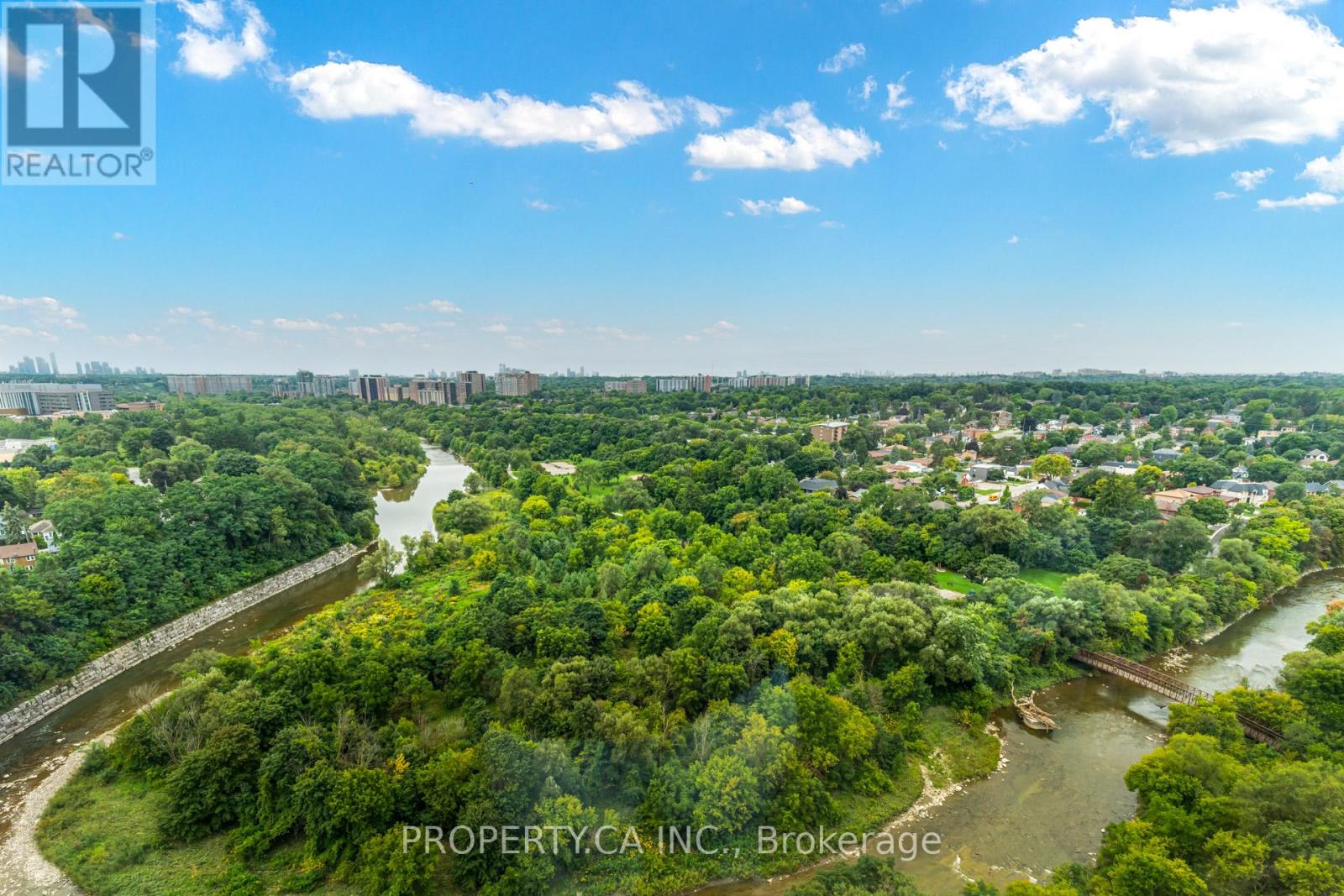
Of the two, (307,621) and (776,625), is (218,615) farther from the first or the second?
(776,625)

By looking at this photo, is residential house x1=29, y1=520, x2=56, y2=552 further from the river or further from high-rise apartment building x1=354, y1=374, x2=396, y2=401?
high-rise apartment building x1=354, y1=374, x2=396, y2=401

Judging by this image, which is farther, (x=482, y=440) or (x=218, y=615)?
(x=482, y=440)

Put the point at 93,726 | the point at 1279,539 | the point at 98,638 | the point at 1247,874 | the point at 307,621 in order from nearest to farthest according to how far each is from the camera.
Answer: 1. the point at 1247,874
2. the point at 93,726
3. the point at 98,638
4. the point at 307,621
5. the point at 1279,539

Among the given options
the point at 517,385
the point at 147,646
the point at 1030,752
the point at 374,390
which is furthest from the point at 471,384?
the point at 1030,752

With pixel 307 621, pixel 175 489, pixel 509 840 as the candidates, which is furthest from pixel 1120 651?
pixel 175 489

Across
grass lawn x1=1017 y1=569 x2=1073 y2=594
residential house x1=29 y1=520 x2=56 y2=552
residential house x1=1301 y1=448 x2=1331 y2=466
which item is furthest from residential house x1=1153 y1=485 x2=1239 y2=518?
residential house x1=29 y1=520 x2=56 y2=552

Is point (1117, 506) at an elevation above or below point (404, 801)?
above

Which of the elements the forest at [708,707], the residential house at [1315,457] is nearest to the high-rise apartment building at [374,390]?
the forest at [708,707]

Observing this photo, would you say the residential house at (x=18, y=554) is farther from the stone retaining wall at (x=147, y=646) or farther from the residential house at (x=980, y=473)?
the residential house at (x=980, y=473)
